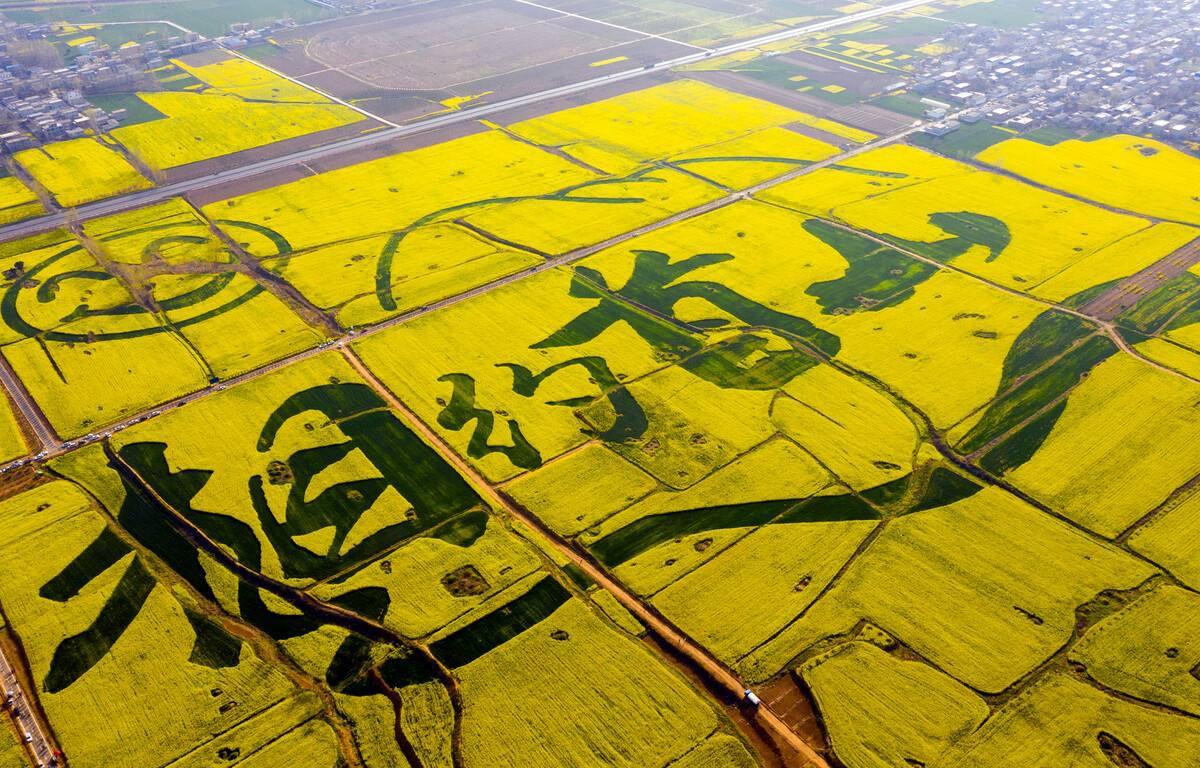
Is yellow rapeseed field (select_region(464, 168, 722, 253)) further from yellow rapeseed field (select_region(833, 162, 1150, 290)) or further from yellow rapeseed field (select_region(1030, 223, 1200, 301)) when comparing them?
yellow rapeseed field (select_region(1030, 223, 1200, 301))

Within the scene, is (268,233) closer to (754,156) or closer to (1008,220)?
(754,156)

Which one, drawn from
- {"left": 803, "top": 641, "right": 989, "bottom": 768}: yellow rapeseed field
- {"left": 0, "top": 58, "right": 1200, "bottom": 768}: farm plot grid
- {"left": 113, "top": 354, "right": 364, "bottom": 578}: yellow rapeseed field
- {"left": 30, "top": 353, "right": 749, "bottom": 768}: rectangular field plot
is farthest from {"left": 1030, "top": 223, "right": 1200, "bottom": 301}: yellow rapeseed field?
{"left": 113, "top": 354, "right": 364, "bottom": 578}: yellow rapeseed field

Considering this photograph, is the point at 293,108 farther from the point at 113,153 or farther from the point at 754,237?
the point at 754,237

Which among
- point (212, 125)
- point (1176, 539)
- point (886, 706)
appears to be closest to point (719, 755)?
point (886, 706)

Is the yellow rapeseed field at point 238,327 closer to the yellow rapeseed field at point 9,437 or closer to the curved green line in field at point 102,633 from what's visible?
the yellow rapeseed field at point 9,437

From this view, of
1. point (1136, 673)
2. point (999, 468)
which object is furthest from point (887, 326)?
point (1136, 673)

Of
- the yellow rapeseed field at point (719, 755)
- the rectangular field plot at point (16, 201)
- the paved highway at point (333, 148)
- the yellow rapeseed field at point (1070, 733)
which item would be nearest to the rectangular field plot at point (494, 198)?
the paved highway at point (333, 148)
